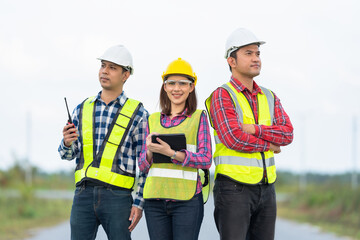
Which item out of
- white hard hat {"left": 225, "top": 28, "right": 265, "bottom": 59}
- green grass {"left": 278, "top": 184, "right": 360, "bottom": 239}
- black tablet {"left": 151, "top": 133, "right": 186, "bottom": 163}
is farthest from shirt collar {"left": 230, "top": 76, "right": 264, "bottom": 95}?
green grass {"left": 278, "top": 184, "right": 360, "bottom": 239}

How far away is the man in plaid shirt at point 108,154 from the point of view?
436cm

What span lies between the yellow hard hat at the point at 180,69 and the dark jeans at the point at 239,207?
2.85 feet

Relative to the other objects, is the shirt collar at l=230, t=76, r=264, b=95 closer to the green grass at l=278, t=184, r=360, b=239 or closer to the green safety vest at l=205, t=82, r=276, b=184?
the green safety vest at l=205, t=82, r=276, b=184

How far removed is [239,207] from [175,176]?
22.4 inches

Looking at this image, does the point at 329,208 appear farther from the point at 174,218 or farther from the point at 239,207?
the point at 174,218

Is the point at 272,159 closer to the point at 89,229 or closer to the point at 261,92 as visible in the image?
the point at 261,92

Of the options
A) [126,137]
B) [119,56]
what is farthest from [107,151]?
[119,56]

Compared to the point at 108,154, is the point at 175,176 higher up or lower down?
lower down

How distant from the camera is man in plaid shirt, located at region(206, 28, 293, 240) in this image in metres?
4.20

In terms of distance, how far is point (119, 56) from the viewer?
179 inches

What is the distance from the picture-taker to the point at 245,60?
14.5ft

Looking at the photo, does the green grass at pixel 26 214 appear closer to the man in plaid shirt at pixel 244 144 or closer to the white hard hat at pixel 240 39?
the man in plaid shirt at pixel 244 144

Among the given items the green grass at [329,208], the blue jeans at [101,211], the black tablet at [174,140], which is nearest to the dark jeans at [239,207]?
the black tablet at [174,140]

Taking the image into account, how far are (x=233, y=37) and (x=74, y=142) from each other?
162 centimetres
